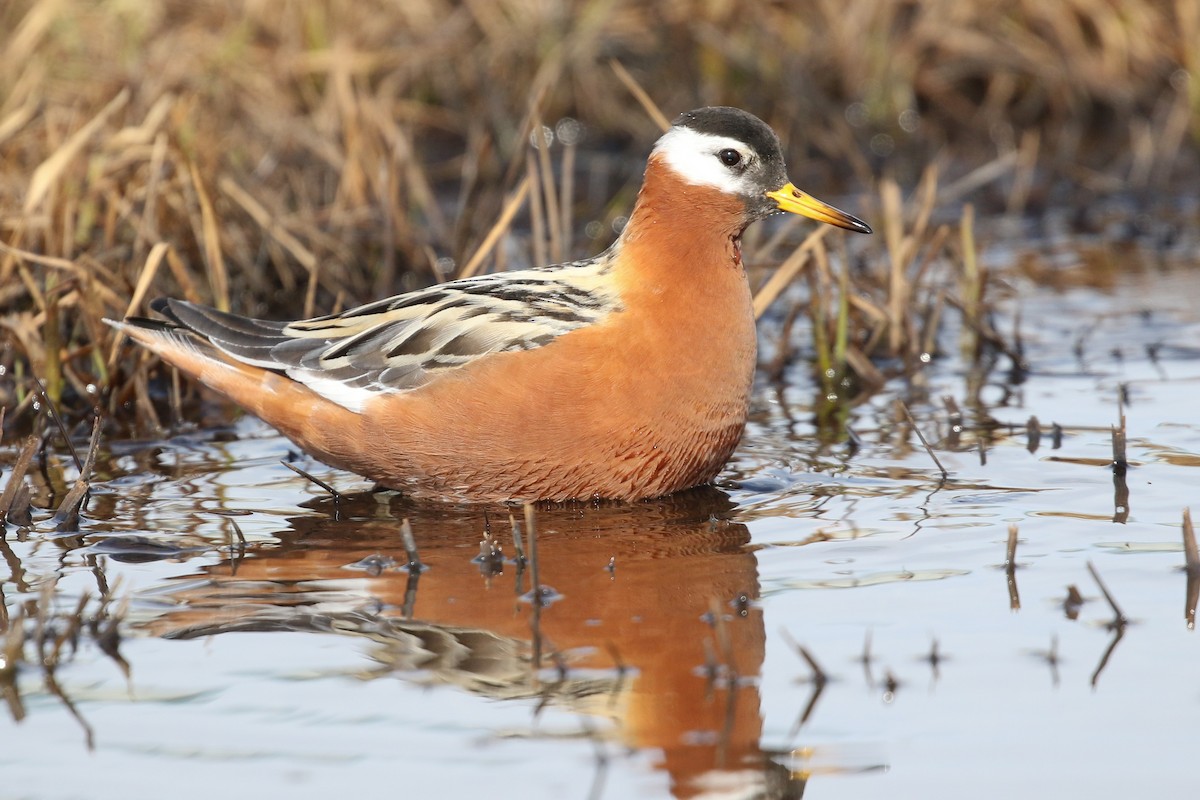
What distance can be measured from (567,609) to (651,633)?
1.09 feet

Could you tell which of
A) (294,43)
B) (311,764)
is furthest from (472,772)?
(294,43)

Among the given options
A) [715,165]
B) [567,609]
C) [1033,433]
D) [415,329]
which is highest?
[715,165]

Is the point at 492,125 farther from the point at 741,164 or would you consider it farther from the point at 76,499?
the point at 76,499

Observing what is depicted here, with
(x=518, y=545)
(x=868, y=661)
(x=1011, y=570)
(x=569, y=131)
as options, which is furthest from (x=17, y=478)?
(x=569, y=131)

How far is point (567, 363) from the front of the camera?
5.82 meters

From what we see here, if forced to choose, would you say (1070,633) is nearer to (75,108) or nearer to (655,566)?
(655,566)

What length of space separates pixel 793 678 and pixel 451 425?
2047mm

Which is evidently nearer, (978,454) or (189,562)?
(189,562)

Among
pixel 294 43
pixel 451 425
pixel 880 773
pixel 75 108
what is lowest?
pixel 880 773

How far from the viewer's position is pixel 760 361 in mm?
8148

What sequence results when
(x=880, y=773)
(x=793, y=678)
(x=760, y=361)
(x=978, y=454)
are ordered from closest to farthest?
(x=880, y=773)
(x=793, y=678)
(x=978, y=454)
(x=760, y=361)

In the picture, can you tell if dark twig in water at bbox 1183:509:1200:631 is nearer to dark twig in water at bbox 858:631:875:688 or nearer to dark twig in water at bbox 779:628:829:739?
dark twig in water at bbox 858:631:875:688

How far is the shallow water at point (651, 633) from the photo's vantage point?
12.7 ft

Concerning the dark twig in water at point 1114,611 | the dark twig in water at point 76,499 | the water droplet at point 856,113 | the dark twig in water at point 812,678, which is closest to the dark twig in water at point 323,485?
the dark twig in water at point 76,499
